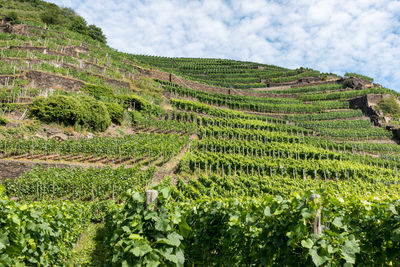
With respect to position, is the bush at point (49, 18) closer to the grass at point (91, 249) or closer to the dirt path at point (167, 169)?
the dirt path at point (167, 169)

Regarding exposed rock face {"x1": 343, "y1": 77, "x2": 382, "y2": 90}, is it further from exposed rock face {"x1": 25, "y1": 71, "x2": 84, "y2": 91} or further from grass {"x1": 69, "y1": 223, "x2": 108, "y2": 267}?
grass {"x1": 69, "y1": 223, "x2": 108, "y2": 267}

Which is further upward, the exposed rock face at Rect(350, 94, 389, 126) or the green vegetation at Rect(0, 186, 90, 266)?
the exposed rock face at Rect(350, 94, 389, 126)

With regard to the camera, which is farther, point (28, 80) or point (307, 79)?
point (307, 79)

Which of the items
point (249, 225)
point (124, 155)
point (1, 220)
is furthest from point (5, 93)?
point (249, 225)

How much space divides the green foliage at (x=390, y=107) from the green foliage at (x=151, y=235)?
54.4 meters

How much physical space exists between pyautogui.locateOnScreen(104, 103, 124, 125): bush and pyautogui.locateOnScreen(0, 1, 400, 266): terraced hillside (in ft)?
0.41

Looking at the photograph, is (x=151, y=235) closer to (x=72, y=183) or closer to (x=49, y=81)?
(x=72, y=183)

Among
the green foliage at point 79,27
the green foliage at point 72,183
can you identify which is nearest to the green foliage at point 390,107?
the green foliage at point 72,183

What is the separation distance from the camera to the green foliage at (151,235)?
2955mm

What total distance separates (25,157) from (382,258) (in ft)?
65.4

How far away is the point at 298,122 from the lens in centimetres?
4191

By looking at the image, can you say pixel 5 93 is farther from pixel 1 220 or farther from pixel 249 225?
pixel 249 225

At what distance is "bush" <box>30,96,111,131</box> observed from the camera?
20375 mm

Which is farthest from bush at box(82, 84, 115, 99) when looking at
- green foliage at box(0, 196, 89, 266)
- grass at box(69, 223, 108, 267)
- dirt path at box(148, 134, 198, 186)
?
green foliage at box(0, 196, 89, 266)
